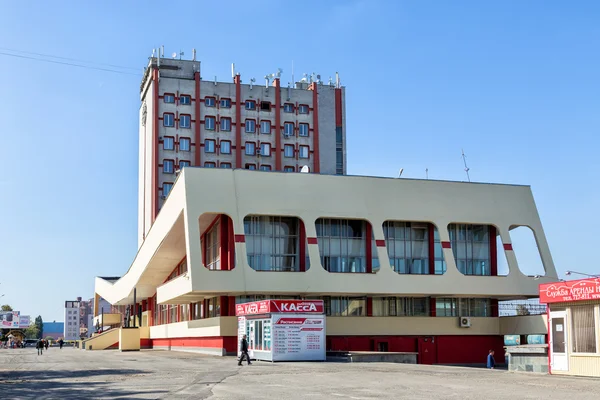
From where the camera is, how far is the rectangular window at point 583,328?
26.3m

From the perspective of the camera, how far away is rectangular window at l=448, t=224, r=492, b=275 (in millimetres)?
55594

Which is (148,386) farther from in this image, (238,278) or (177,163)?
(177,163)

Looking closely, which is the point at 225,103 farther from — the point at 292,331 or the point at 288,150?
the point at 292,331

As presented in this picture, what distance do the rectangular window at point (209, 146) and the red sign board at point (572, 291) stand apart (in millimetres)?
60640

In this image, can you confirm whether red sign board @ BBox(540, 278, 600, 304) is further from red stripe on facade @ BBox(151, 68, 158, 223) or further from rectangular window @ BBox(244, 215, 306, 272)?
red stripe on facade @ BBox(151, 68, 158, 223)

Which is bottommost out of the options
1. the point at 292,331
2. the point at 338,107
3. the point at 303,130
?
the point at 292,331

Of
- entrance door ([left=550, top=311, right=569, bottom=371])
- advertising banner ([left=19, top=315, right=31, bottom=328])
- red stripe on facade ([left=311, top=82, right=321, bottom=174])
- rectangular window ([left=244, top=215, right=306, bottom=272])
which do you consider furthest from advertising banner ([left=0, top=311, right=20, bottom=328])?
entrance door ([left=550, top=311, right=569, bottom=371])

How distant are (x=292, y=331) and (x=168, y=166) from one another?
161 feet

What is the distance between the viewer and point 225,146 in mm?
86625

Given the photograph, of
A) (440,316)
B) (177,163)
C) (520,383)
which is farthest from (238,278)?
(177,163)

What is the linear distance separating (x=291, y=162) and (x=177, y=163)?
1303 cm

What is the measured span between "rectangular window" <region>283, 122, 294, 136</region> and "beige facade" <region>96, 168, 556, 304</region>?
107 ft

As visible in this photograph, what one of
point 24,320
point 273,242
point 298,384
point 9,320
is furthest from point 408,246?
point 9,320

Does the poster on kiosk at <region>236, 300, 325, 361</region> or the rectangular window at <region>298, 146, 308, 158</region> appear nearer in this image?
the poster on kiosk at <region>236, 300, 325, 361</region>
